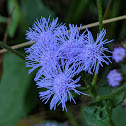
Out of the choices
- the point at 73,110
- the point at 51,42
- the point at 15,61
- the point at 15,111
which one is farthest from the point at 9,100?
the point at 51,42

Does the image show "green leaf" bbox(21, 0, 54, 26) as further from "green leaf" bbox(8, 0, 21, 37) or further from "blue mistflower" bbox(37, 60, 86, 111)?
"blue mistflower" bbox(37, 60, 86, 111)

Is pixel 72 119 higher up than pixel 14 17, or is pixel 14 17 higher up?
pixel 14 17

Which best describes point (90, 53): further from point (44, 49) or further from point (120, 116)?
point (120, 116)

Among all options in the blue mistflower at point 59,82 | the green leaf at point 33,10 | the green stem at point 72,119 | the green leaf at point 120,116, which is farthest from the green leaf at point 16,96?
the blue mistflower at point 59,82

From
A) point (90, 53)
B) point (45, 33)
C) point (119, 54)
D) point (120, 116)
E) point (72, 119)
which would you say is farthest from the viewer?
point (72, 119)

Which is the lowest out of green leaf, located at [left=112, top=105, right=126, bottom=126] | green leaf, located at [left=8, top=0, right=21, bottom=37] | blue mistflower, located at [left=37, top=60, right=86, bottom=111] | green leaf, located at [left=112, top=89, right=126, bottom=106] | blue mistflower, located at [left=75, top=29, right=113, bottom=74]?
green leaf, located at [left=112, top=105, right=126, bottom=126]

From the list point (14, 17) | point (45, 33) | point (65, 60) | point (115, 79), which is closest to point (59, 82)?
point (65, 60)

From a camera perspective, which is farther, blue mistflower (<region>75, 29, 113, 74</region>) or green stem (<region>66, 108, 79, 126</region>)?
green stem (<region>66, 108, 79, 126</region>)

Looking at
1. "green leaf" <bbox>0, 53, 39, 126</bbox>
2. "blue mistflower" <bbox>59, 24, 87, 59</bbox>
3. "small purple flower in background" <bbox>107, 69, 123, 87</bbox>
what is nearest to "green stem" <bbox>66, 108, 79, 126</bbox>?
"green leaf" <bbox>0, 53, 39, 126</bbox>
